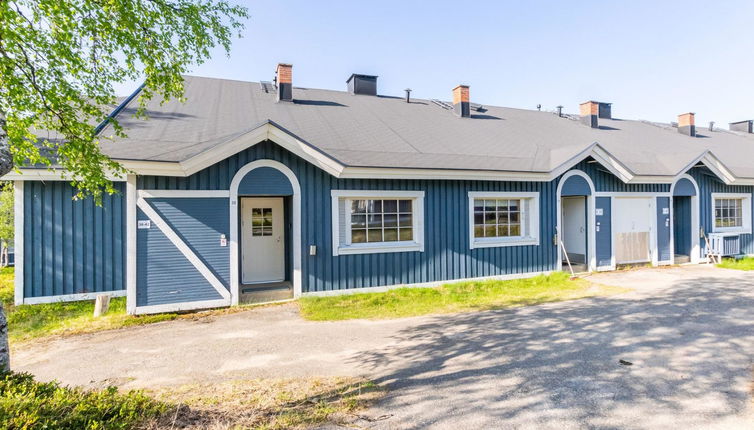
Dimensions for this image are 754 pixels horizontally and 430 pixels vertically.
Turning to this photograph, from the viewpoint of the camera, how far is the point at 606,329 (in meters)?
6.59

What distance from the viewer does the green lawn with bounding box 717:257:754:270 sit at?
1289 centimetres

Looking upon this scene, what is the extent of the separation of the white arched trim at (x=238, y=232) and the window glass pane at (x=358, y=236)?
137 cm

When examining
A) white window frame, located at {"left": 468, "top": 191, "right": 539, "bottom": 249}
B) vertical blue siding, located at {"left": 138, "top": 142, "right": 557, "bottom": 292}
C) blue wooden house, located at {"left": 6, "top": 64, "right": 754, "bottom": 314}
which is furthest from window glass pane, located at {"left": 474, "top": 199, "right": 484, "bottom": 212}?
vertical blue siding, located at {"left": 138, "top": 142, "right": 557, "bottom": 292}

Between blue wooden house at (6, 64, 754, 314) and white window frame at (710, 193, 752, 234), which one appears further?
white window frame at (710, 193, 752, 234)

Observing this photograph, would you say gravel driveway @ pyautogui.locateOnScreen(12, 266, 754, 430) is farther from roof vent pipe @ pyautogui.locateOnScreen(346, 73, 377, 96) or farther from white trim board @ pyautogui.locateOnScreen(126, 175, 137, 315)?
roof vent pipe @ pyautogui.locateOnScreen(346, 73, 377, 96)

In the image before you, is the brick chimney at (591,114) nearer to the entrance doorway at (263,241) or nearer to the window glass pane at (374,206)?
the window glass pane at (374,206)

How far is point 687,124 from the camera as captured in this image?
773 inches

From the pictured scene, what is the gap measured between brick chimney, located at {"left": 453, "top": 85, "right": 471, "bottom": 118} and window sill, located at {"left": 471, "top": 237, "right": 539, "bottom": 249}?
19.7 ft

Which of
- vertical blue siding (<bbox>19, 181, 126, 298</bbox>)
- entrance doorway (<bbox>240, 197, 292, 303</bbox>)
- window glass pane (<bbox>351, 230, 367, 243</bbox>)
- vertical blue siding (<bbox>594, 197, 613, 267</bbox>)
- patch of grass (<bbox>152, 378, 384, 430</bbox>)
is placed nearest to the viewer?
patch of grass (<bbox>152, 378, 384, 430</bbox>)

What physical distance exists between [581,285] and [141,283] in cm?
1044

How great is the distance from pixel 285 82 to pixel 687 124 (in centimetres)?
1945

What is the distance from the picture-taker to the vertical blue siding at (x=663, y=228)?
1352cm

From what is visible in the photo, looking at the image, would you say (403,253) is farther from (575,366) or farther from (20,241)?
(20,241)

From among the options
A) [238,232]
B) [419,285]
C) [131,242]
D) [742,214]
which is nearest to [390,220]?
[419,285]
